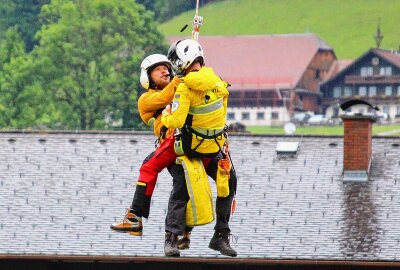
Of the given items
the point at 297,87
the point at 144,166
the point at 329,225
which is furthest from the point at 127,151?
the point at 297,87

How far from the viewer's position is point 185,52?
1831 centimetres

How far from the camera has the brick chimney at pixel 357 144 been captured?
40594 mm

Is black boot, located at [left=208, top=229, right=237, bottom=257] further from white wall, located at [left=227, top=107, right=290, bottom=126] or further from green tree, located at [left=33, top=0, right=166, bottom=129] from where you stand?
white wall, located at [left=227, top=107, right=290, bottom=126]

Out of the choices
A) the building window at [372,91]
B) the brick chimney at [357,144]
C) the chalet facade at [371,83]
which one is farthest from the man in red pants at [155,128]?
the building window at [372,91]

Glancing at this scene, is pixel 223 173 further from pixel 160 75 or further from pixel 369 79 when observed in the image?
pixel 369 79

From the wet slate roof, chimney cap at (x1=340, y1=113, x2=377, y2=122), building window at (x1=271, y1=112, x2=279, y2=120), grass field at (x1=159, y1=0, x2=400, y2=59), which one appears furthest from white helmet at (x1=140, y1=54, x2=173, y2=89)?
grass field at (x1=159, y1=0, x2=400, y2=59)

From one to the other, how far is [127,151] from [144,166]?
2282 centimetres

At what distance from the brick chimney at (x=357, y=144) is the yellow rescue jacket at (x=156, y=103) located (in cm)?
2151

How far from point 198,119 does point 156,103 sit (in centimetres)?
56

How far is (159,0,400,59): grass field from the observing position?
178m

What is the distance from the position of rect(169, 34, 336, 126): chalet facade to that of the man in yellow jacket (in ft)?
492

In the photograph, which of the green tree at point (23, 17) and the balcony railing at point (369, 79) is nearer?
the balcony railing at point (369, 79)

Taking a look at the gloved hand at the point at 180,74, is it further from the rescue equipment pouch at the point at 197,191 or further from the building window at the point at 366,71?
the building window at the point at 366,71

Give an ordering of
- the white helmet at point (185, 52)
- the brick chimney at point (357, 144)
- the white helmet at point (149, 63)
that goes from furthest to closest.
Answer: the brick chimney at point (357, 144) → the white helmet at point (149, 63) → the white helmet at point (185, 52)
